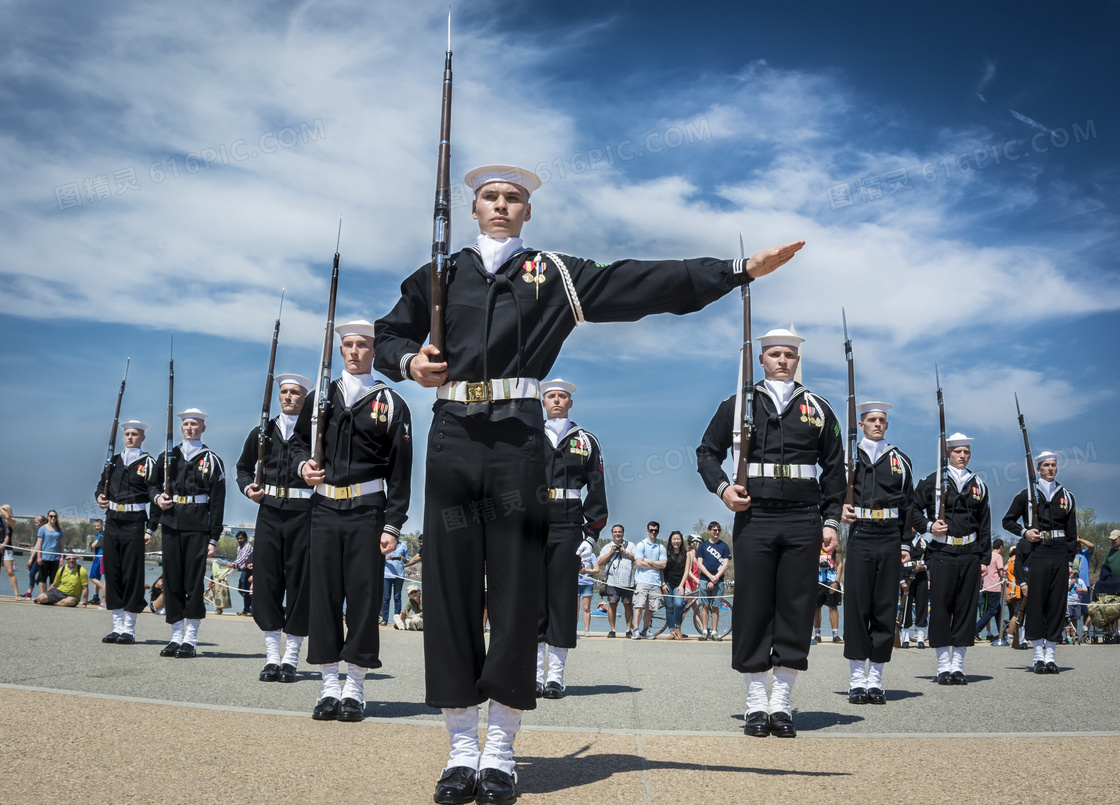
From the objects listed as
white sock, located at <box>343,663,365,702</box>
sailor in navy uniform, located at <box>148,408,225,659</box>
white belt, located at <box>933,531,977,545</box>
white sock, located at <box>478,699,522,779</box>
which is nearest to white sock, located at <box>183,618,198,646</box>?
sailor in navy uniform, located at <box>148,408,225,659</box>

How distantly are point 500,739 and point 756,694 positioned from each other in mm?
2626

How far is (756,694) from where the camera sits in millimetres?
6234

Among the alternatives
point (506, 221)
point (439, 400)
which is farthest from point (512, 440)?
point (506, 221)

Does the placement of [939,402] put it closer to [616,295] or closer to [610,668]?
[610,668]

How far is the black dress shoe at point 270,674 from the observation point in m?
8.28

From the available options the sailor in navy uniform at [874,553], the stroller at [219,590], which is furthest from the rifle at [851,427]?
the stroller at [219,590]

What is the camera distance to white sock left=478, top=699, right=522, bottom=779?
4145mm

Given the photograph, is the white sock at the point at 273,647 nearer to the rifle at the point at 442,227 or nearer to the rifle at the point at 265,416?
the rifle at the point at 265,416

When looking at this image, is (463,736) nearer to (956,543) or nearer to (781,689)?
(781,689)

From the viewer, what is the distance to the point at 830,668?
11.5 meters

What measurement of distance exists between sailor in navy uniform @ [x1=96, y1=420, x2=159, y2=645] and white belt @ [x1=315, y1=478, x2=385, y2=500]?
19.3 feet

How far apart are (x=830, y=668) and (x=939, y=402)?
3.73 meters

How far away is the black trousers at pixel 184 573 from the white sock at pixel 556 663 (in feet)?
15.1

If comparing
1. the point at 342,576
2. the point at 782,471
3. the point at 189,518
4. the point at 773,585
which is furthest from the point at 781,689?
the point at 189,518
